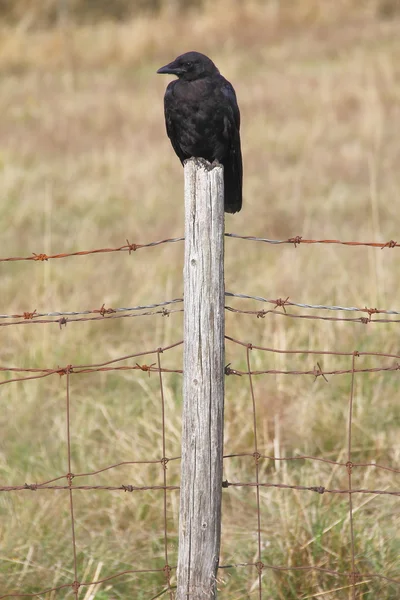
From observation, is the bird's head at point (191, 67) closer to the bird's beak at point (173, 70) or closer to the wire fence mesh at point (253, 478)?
the bird's beak at point (173, 70)

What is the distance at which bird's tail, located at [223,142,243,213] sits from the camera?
3.51 meters

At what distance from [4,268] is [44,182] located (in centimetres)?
242

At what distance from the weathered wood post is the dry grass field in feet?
1.10

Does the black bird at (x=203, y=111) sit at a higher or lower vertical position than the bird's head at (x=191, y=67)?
lower

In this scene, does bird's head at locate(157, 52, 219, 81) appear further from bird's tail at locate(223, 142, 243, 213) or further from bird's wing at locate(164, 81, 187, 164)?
bird's tail at locate(223, 142, 243, 213)

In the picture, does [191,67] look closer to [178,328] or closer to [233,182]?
[233,182]

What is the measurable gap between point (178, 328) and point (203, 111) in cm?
185

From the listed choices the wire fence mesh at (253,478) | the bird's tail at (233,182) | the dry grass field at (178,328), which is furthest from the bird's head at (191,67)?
the dry grass field at (178,328)

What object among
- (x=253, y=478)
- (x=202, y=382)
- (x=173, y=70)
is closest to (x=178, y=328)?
(x=253, y=478)

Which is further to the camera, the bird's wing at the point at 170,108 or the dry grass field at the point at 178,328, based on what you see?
the bird's wing at the point at 170,108

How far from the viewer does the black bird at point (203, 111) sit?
3.33m

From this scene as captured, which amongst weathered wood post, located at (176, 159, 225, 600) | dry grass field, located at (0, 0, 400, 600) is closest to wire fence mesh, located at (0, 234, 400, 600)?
dry grass field, located at (0, 0, 400, 600)

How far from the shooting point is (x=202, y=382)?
7.30ft

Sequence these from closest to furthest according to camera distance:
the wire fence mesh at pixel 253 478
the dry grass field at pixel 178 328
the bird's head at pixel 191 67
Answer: the wire fence mesh at pixel 253 478 → the dry grass field at pixel 178 328 → the bird's head at pixel 191 67
